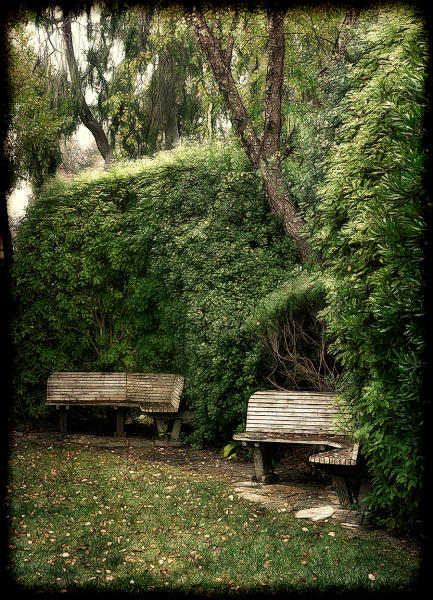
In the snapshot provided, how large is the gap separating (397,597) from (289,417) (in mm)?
3765

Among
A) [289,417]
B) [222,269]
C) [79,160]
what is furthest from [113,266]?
[79,160]

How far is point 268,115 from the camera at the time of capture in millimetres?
11219

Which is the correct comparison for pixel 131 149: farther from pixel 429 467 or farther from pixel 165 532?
pixel 429 467

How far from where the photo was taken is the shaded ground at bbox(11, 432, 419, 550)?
651cm

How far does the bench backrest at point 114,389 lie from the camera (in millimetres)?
11242

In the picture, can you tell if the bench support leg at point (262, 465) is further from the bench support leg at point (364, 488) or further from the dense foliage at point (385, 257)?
the dense foliage at point (385, 257)

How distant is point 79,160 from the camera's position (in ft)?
96.0

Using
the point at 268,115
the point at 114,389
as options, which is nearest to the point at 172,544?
the point at 114,389

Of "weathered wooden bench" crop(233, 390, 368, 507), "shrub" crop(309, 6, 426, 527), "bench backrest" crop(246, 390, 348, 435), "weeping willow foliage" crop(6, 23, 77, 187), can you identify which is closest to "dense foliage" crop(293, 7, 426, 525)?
"shrub" crop(309, 6, 426, 527)

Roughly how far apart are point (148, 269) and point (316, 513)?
6.74m

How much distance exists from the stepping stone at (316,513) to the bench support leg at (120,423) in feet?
19.4

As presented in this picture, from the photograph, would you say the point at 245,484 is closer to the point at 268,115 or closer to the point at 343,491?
the point at 343,491

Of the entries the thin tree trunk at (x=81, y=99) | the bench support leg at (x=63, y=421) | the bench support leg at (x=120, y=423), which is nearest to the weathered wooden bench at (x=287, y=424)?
the bench support leg at (x=120, y=423)

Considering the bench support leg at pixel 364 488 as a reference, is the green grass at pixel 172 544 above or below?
below
